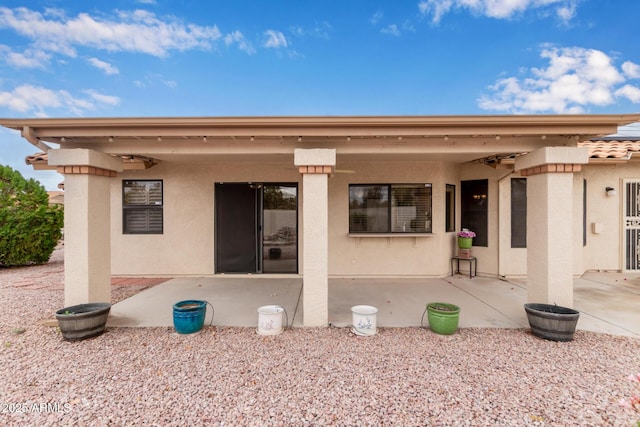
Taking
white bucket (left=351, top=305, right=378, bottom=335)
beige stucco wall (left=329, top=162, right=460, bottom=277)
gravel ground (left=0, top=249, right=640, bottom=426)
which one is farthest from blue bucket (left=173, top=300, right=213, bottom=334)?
beige stucco wall (left=329, top=162, right=460, bottom=277)

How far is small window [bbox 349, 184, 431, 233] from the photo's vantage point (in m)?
7.04

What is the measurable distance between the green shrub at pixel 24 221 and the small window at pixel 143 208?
4062 millimetres

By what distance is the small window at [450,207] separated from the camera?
7.28 meters

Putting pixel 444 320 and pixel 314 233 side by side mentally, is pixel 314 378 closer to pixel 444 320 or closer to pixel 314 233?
pixel 314 233

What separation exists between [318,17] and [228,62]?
471 centimetres

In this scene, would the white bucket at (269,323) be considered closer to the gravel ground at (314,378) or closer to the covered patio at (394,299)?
the gravel ground at (314,378)

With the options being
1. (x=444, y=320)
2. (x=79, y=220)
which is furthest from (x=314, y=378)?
(x=79, y=220)

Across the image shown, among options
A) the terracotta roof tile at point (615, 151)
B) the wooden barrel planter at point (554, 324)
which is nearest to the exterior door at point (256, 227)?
the wooden barrel planter at point (554, 324)

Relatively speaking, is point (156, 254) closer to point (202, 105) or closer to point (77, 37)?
point (77, 37)

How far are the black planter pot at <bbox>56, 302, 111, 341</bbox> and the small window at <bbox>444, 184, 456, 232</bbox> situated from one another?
716 centimetres

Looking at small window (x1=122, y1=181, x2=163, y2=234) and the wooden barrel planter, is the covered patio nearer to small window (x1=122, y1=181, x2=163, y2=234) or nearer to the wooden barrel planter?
the wooden barrel planter

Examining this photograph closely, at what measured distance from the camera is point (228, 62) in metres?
12.8

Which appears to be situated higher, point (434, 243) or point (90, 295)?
point (434, 243)

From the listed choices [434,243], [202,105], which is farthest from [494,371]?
[202,105]
